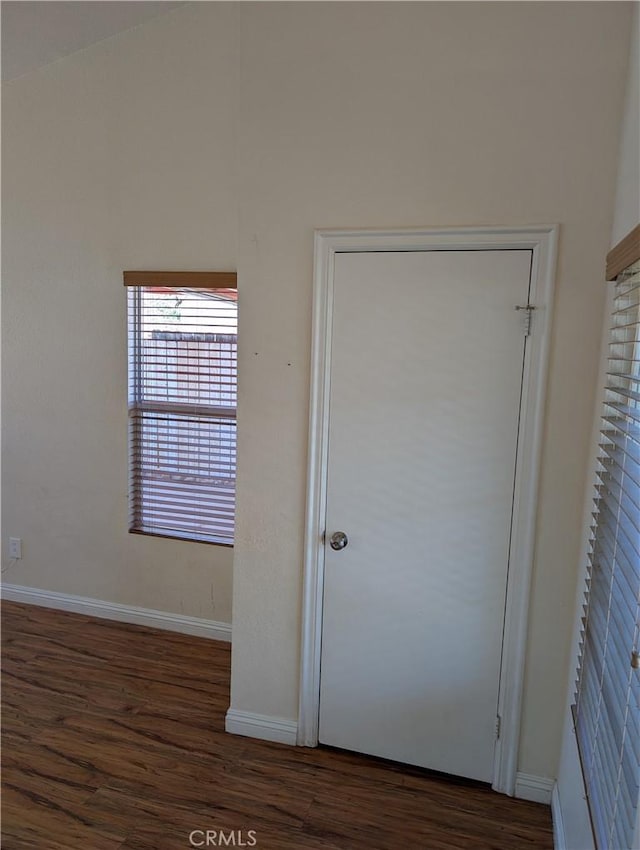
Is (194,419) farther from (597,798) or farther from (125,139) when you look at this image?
(597,798)

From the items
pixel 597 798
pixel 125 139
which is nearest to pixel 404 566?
pixel 597 798

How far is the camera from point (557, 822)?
2135 millimetres

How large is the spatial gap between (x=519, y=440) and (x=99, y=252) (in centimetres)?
249

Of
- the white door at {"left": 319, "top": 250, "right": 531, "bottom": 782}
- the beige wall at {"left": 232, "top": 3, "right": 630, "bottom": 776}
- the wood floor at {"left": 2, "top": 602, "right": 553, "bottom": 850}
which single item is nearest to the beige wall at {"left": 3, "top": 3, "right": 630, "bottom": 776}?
the beige wall at {"left": 232, "top": 3, "right": 630, "bottom": 776}

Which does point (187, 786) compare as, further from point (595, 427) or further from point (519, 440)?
point (595, 427)

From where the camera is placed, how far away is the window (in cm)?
336

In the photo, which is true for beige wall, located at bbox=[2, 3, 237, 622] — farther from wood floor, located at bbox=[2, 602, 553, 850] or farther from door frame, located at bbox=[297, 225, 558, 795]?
door frame, located at bbox=[297, 225, 558, 795]

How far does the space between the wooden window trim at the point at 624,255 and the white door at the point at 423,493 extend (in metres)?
0.33

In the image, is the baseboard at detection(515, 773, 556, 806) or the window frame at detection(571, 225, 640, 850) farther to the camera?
the baseboard at detection(515, 773, 556, 806)

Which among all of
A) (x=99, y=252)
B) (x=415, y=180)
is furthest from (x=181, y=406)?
(x=415, y=180)

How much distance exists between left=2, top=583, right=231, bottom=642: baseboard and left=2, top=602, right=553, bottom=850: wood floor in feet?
1.46

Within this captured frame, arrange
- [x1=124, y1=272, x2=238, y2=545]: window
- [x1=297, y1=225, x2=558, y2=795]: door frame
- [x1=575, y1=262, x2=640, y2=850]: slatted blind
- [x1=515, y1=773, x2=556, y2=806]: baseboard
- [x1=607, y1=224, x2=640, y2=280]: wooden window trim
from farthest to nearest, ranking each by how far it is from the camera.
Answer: [x1=124, y1=272, x2=238, y2=545]: window < [x1=515, y1=773, x2=556, y2=806]: baseboard < [x1=297, y1=225, x2=558, y2=795]: door frame < [x1=607, y1=224, x2=640, y2=280]: wooden window trim < [x1=575, y1=262, x2=640, y2=850]: slatted blind

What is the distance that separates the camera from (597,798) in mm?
1535

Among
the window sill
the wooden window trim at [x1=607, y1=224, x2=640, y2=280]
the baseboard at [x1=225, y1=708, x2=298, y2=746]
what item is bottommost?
the baseboard at [x1=225, y1=708, x2=298, y2=746]
